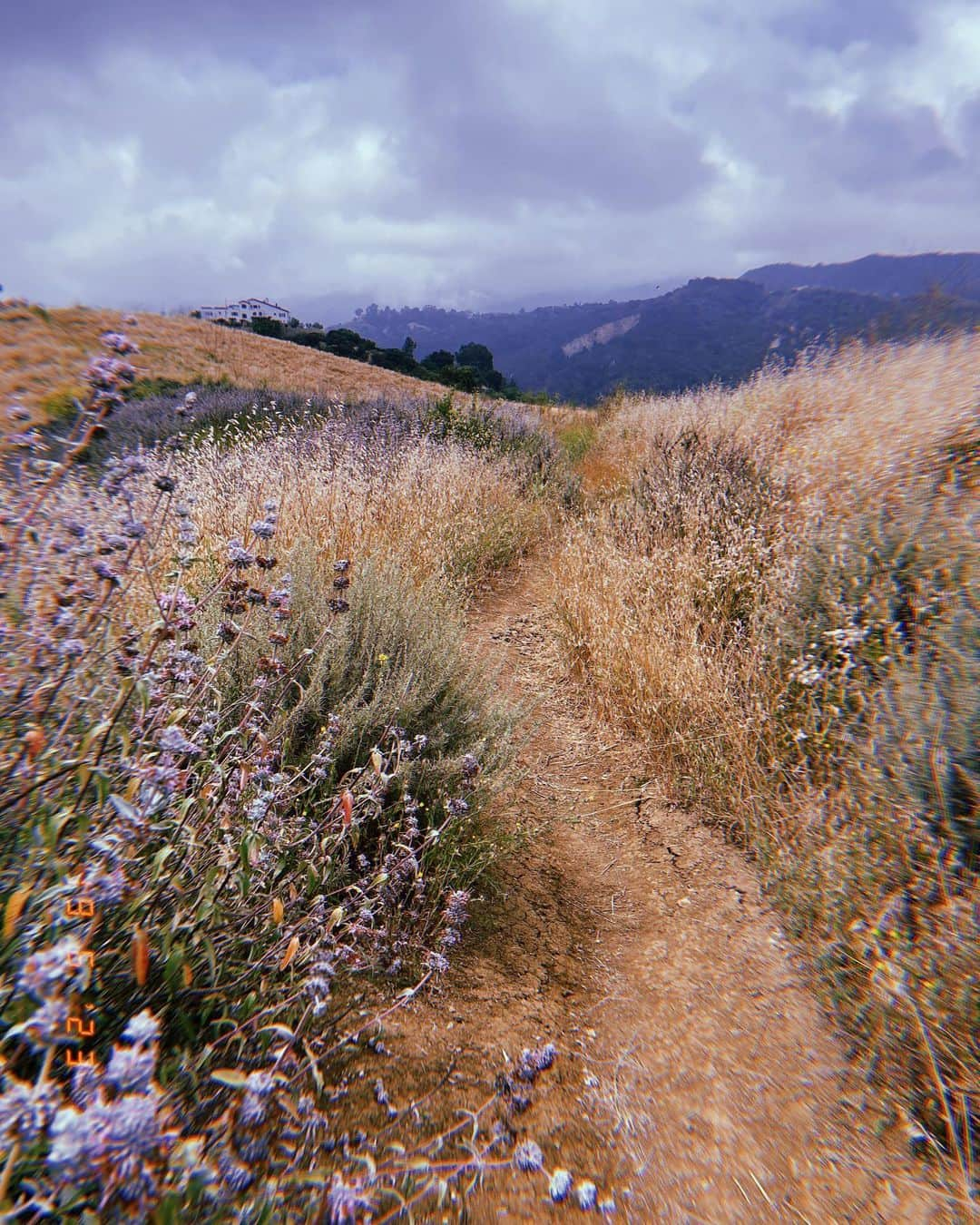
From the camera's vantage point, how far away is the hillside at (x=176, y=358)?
11.5 m

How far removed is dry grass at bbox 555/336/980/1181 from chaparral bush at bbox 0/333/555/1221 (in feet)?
3.99

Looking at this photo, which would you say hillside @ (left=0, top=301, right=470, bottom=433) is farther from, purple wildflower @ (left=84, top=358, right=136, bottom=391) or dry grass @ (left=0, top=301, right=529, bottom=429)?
purple wildflower @ (left=84, top=358, right=136, bottom=391)

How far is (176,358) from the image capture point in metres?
21.0

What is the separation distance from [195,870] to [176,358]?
24.3 meters

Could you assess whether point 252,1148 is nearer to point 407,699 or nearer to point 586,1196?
point 586,1196

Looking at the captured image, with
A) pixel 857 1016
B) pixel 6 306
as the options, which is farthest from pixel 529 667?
pixel 6 306

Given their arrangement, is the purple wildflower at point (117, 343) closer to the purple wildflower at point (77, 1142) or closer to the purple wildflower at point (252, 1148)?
the purple wildflower at point (77, 1142)

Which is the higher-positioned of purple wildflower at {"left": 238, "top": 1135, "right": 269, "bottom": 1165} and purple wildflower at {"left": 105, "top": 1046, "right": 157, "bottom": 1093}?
purple wildflower at {"left": 105, "top": 1046, "right": 157, "bottom": 1093}

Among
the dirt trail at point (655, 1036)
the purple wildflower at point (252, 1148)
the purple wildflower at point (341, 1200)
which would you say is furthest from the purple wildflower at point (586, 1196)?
the purple wildflower at point (252, 1148)

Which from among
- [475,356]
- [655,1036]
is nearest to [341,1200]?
[655,1036]

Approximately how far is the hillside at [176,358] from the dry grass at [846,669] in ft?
22.2

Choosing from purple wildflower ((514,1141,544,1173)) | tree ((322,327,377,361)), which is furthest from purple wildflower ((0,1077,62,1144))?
tree ((322,327,377,361))

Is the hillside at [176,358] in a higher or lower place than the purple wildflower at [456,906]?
higher

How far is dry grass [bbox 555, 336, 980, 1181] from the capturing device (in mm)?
1752
